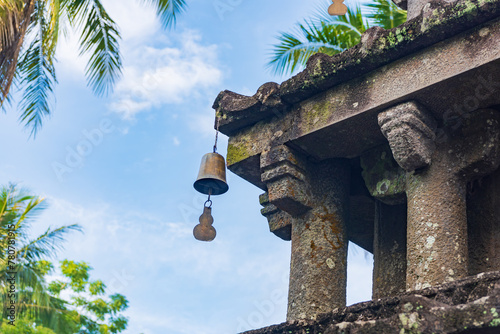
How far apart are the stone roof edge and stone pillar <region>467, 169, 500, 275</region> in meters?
1.11

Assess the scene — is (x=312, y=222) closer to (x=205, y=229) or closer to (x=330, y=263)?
(x=330, y=263)

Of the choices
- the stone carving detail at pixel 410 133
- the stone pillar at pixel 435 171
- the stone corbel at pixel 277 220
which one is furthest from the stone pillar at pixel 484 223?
the stone corbel at pixel 277 220

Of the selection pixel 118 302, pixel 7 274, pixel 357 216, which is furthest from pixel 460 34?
pixel 118 302

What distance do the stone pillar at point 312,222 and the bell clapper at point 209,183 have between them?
0.70 meters

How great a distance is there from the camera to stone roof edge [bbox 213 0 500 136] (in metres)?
4.98

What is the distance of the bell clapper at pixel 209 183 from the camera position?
21.4 ft

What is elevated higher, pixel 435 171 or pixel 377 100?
pixel 377 100

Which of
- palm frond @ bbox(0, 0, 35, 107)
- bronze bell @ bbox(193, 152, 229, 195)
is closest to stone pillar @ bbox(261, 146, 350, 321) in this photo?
bronze bell @ bbox(193, 152, 229, 195)

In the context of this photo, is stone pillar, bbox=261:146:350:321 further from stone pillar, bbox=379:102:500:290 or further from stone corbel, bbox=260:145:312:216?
stone pillar, bbox=379:102:500:290

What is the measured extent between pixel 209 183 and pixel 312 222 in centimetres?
117

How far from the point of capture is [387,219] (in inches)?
241

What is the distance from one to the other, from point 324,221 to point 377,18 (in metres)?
Answer: 6.90

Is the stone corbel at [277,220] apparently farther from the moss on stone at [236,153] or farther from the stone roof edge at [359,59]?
the stone roof edge at [359,59]

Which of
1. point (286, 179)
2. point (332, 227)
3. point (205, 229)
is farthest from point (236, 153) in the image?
point (332, 227)
